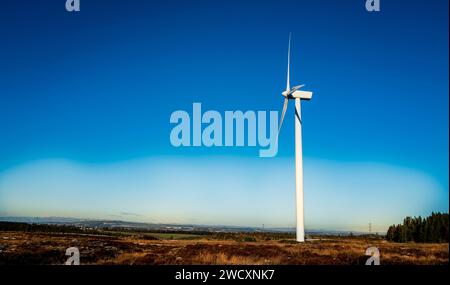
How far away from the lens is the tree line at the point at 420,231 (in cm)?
5563

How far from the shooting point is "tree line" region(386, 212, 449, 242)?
55.6 m

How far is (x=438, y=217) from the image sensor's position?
6141cm

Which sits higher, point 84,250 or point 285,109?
point 285,109

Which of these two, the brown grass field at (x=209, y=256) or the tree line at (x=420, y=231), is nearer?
the brown grass field at (x=209, y=256)

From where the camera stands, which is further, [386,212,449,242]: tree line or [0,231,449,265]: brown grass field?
[386,212,449,242]: tree line

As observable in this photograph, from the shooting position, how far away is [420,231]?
56688 mm

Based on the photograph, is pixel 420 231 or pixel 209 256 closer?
pixel 209 256

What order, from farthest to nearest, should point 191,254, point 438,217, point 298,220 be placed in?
point 438,217 < point 298,220 < point 191,254
